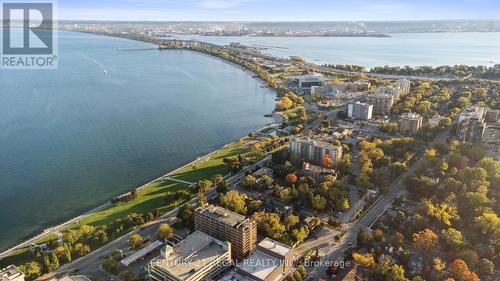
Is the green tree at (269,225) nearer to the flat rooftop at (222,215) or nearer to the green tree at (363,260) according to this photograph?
the flat rooftop at (222,215)

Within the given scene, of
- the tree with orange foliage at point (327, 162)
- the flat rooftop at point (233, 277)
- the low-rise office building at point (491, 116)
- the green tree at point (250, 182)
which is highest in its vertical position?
the low-rise office building at point (491, 116)

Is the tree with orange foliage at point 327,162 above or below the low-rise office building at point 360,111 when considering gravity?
below

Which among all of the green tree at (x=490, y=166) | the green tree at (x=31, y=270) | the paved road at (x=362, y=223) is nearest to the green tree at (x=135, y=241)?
the green tree at (x=31, y=270)

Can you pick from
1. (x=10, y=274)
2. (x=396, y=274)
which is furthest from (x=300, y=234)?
(x=10, y=274)

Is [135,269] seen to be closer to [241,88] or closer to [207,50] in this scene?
[241,88]

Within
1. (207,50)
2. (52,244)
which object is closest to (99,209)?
(52,244)

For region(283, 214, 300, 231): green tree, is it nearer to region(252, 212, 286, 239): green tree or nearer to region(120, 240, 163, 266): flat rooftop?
region(252, 212, 286, 239): green tree

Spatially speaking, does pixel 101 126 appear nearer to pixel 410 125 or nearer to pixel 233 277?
pixel 233 277

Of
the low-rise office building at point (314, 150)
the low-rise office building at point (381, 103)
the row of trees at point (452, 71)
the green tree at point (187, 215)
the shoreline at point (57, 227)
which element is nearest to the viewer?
the shoreline at point (57, 227)
